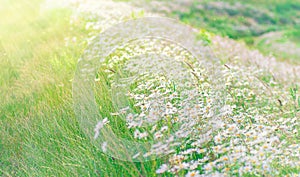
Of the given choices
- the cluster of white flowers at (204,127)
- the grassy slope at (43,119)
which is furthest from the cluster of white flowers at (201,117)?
the grassy slope at (43,119)

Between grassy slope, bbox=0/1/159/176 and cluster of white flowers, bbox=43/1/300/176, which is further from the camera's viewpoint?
grassy slope, bbox=0/1/159/176

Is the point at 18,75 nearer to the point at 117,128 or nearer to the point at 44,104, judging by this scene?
the point at 44,104

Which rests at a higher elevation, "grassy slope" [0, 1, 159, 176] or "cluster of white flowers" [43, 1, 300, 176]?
"cluster of white flowers" [43, 1, 300, 176]

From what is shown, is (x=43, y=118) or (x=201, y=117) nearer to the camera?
(x=201, y=117)

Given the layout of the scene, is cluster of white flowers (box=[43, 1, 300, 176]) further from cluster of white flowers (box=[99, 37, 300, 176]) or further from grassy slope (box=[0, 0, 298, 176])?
grassy slope (box=[0, 0, 298, 176])

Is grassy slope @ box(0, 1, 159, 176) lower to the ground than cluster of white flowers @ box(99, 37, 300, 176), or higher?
lower

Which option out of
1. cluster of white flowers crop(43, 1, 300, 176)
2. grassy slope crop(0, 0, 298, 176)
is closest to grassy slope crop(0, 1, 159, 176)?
grassy slope crop(0, 0, 298, 176)

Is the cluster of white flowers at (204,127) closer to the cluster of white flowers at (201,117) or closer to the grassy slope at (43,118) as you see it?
the cluster of white flowers at (201,117)

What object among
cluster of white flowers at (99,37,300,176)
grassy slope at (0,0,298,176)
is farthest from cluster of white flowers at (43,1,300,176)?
grassy slope at (0,0,298,176)

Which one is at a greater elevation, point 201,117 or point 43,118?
point 201,117

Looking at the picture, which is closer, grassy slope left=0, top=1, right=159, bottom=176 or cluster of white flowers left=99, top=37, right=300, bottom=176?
cluster of white flowers left=99, top=37, right=300, bottom=176

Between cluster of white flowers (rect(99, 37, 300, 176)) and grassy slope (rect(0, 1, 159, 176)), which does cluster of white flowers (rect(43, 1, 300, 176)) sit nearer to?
cluster of white flowers (rect(99, 37, 300, 176))

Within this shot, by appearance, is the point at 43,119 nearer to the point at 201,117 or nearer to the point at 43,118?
the point at 43,118

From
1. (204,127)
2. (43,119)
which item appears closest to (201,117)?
(204,127)
